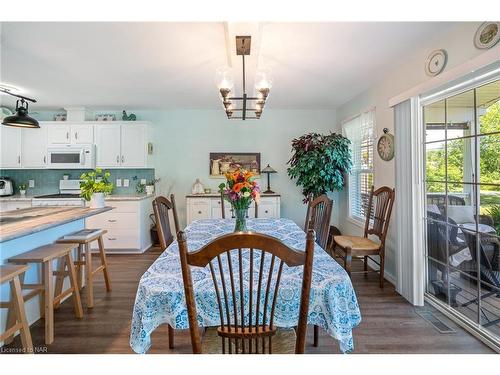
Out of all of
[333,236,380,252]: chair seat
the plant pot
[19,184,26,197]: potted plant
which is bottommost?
[333,236,380,252]: chair seat

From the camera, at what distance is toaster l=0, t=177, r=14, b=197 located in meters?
4.79

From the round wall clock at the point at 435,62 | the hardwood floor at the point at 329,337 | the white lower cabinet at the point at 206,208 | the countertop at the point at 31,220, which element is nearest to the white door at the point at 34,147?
the countertop at the point at 31,220

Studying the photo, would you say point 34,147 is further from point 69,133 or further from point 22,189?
point 22,189

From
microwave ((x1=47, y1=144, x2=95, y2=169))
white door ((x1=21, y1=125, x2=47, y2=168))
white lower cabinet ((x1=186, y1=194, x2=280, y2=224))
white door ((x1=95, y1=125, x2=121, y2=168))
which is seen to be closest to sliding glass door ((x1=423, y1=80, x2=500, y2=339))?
white lower cabinet ((x1=186, y1=194, x2=280, y2=224))

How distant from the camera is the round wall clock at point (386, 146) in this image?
3.33 meters

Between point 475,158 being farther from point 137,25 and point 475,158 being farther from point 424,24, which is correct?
point 137,25

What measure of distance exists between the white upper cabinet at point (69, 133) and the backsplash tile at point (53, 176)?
57cm

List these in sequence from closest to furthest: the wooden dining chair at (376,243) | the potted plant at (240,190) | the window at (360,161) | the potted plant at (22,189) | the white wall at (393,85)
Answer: the potted plant at (240,190)
the white wall at (393,85)
the wooden dining chair at (376,243)
the window at (360,161)
the potted plant at (22,189)

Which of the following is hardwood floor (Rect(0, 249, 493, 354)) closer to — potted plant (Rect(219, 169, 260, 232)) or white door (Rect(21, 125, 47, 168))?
potted plant (Rect(219, 169, 260, 232))

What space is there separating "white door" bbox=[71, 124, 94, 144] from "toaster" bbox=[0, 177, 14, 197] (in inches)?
54.1

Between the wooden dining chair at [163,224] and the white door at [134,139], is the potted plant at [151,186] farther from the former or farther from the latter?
the wooden dining chair at [163,224]

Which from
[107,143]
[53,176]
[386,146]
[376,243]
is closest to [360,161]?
[386,146]

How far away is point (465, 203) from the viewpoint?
2.30 meters
